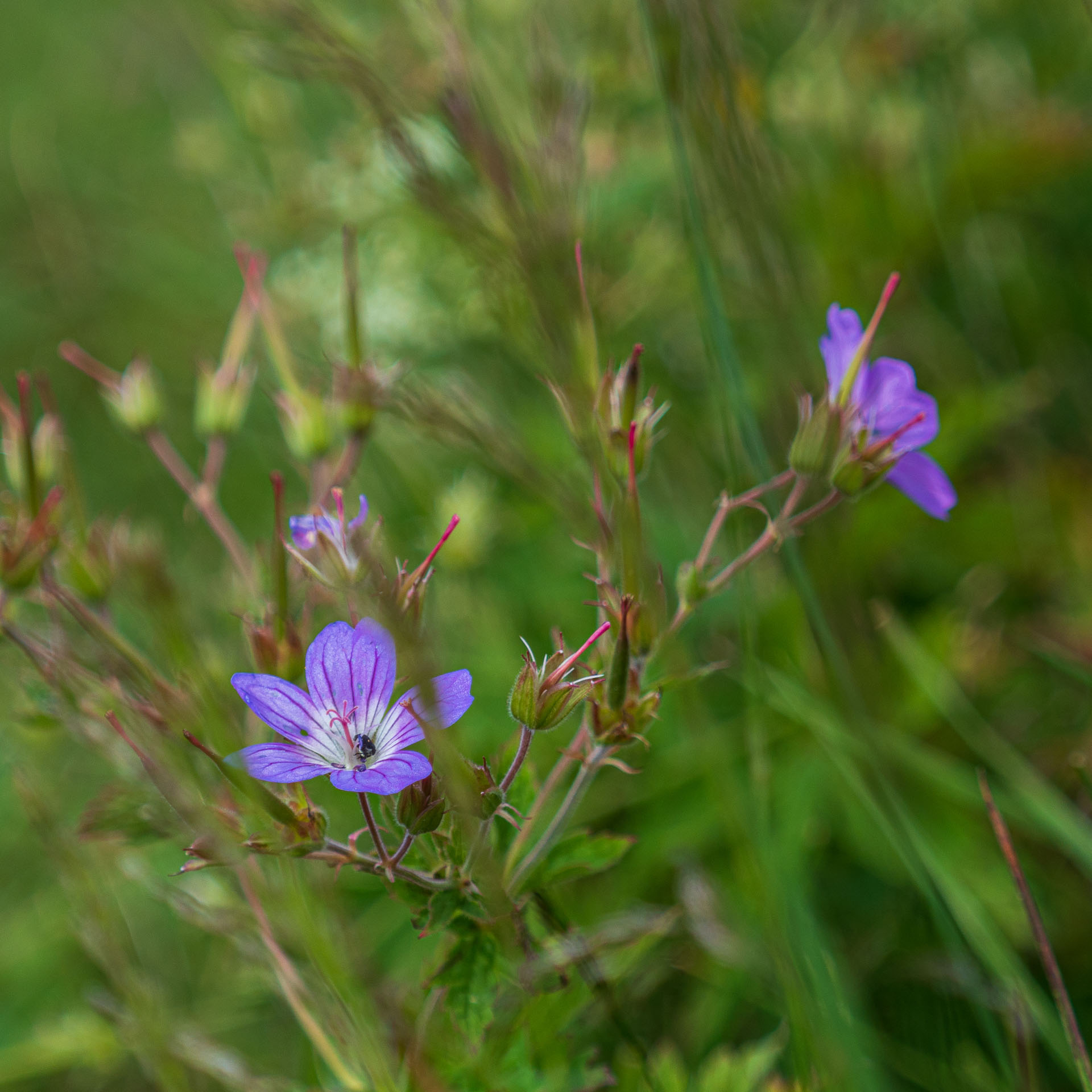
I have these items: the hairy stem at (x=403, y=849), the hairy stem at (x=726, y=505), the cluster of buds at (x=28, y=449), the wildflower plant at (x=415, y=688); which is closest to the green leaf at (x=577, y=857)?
the wildflower plant at (x=415, y=688)

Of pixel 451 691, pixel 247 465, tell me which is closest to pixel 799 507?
pixel 451 691

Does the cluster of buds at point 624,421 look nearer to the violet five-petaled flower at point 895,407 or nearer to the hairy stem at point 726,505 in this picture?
the hairy stem at point 726,505

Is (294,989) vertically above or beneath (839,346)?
beneath

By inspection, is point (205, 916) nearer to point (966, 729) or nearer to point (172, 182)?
point (966, 729)

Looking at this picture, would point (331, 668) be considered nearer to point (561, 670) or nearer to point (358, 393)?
point (561, 670)

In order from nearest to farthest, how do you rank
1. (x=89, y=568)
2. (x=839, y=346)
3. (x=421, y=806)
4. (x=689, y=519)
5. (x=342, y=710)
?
(x=421, y=806)
(x=342, y=710)
(x=839, y=346)
(x=89, y=568)
(x=689, y=519)

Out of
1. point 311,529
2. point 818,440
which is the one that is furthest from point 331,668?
point 818,440
